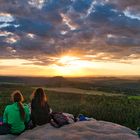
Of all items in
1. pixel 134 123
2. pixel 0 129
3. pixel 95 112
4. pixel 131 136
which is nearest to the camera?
pixel 131 136

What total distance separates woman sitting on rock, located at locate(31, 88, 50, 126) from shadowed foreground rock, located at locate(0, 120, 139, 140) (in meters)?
0.32

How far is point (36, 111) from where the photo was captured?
17.8 meters

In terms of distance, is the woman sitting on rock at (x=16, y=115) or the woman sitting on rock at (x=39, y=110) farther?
the woman sitting on rock at (x=39, y=110)

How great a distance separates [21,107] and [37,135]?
4.77 feet

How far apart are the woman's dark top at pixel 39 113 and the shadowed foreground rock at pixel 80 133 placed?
31cm

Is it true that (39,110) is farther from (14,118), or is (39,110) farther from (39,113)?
(14,118)

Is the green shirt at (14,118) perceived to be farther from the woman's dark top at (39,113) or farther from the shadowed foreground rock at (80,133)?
the woman's dark top at (39,113)

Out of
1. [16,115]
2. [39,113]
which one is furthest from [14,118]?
[39,113]

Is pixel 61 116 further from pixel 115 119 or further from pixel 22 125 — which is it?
pixel 115 119

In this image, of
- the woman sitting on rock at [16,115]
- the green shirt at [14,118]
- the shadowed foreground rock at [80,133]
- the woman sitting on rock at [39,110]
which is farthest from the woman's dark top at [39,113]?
the green shirt at [14,118]

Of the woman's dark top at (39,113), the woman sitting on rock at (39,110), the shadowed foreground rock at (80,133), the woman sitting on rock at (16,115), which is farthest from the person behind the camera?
the woman's dark top at (39,113)

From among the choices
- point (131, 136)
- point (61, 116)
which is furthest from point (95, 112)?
point (131, 136)

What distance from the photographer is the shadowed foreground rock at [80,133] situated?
15.8 m

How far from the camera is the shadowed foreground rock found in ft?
51.8
